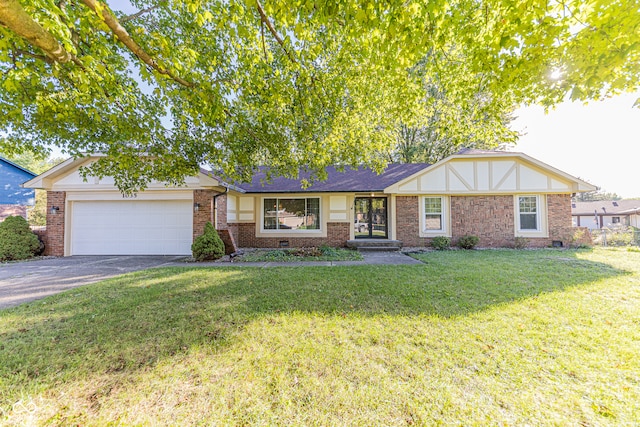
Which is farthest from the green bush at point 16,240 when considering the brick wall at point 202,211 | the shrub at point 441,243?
the shrub at point 441,243

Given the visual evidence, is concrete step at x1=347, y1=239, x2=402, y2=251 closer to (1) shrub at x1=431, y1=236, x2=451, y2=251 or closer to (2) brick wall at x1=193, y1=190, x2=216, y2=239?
(1) shrub at x1=431, y1=236, x2=451, y2=251

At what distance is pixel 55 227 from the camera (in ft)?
32.8

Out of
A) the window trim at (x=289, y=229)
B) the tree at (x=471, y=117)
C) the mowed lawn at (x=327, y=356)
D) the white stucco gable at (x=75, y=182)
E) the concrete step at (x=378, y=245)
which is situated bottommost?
the mowed lawn at (x=327, y=356)

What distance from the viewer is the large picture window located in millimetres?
12297

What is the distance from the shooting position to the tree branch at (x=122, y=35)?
3.36m

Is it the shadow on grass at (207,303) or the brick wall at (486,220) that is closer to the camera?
the shadow on grass at (207,303)

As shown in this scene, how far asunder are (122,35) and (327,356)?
537 centimetres

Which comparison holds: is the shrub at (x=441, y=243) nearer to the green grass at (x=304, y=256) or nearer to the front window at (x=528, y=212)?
the front window at (x=528, y=212)

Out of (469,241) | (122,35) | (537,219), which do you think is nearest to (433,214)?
(469,241)

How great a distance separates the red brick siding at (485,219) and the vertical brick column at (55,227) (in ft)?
55.3

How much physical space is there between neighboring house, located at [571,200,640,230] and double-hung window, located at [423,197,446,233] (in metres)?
34.8

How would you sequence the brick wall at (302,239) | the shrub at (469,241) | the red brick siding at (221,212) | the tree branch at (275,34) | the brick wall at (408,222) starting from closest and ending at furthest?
the tree branch at (275,34) < the red brick siding at (221,212) < the shrub at (469,241) < the brick wall at (408,222) < the brick wall at (302,239)

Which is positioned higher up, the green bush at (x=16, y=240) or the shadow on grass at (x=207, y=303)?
the green bush at (x=16, y=240)

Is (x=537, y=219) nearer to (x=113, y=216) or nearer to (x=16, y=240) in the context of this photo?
(x=113, y=216)
